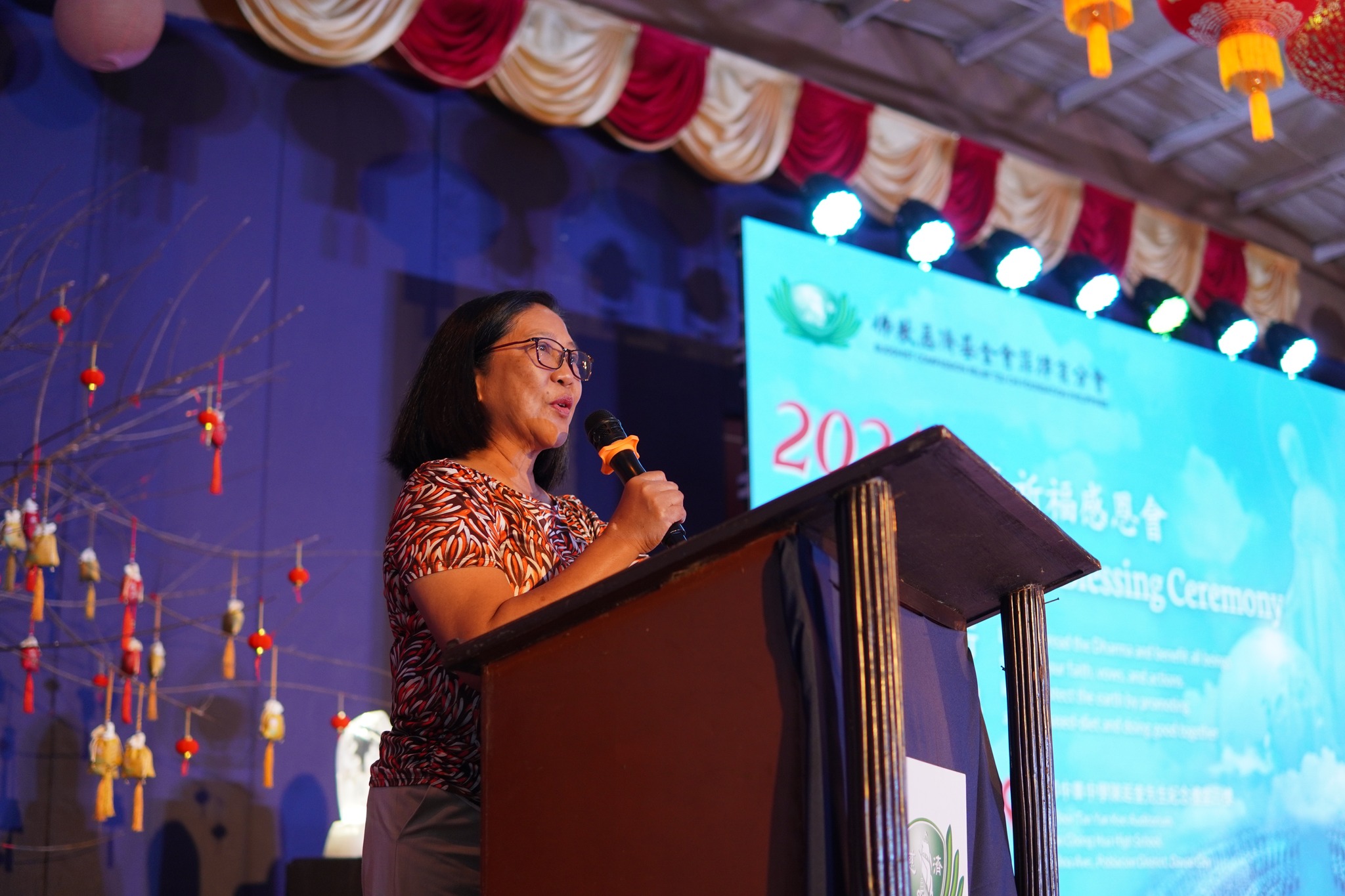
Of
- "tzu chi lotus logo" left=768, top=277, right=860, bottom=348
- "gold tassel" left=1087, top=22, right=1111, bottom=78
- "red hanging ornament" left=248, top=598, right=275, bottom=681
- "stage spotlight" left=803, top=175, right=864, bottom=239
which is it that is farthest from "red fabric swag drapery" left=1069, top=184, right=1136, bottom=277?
"red hanging ornament" left=248, top=598, right=275, bottom=681

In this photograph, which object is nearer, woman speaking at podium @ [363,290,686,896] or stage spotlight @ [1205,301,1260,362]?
woman speaking at podium @ [363,290,686,896]

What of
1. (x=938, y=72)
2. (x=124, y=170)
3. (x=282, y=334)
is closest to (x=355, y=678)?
(x=282, y=334)

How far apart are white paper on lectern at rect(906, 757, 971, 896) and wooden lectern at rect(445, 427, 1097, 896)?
129 mm

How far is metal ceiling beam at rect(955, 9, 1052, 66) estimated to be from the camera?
19.5 ft

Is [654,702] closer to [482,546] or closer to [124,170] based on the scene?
[482,546]

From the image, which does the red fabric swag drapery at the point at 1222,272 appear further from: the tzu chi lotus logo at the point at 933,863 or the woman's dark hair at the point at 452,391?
the tzu chi lotus logo at the point at 933,863

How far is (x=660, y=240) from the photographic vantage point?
16.7 ft

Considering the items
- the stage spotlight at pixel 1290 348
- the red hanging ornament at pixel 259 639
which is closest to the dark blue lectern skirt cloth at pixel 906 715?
the red hanging ornament at pixel 259 639

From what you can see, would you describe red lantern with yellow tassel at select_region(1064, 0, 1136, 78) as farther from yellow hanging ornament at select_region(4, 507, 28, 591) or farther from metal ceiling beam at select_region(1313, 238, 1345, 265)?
metal ceiling beam at select_region(1313, 238, 1345, 265)

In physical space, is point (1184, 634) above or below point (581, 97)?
below

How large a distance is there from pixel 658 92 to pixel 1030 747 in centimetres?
389

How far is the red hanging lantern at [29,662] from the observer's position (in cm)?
317

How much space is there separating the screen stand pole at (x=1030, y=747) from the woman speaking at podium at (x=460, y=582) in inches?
15.2

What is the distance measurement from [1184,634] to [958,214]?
1.97 meters
